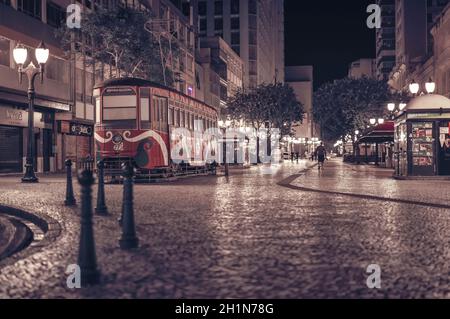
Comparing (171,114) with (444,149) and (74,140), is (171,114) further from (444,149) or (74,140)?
(74,140)

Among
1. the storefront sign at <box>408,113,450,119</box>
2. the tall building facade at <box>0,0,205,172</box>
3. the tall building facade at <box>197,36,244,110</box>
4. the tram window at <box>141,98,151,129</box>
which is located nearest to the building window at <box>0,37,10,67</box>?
the tall building facade at <box>0,0,205,172</box>

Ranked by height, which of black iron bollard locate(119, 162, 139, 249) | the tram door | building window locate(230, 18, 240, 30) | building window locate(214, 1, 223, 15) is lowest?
black iron bollard locate(119, 162, 139, 249)

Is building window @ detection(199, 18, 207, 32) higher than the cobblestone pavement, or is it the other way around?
building window @ detection(199, 18, 207, 32)

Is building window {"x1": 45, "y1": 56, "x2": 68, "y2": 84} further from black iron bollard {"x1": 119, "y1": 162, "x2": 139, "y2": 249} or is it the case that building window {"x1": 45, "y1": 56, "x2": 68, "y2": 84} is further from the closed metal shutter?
black iron bollard {"x1": 119, "y1": 162, "x2": 139, "y2": 249}

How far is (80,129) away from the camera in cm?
4378

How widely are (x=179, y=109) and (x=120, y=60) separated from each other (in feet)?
43.3

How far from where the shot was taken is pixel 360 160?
6619 cm

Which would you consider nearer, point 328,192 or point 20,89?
point 328,192

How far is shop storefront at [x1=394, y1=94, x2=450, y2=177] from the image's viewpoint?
79.7 feet

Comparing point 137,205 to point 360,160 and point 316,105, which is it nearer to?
point 360,160

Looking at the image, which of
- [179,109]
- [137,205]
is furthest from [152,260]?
[179,109]

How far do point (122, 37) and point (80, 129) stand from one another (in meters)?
9.48

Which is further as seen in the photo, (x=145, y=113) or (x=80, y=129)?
(x=80, y=129)

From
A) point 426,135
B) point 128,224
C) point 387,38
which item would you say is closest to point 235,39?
point 387,38
